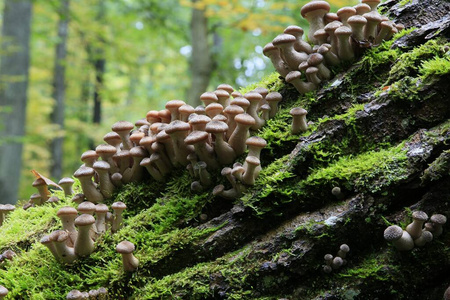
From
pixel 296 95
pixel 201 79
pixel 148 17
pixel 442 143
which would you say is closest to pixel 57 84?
pixel 148 17

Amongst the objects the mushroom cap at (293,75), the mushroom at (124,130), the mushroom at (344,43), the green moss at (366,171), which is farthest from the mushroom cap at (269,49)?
the mushroom at (124,130)

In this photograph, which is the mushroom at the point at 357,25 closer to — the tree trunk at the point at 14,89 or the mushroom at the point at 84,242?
the mushroom at the point at 84,242

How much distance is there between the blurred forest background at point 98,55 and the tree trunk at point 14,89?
24 millimetres

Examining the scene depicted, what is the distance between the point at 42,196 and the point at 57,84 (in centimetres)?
1368

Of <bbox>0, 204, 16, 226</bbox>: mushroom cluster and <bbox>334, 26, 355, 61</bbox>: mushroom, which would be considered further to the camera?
<bbox>0, 204, 16, 226</bbox>: mushroom cluster

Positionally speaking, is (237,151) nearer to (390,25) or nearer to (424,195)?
(424,195)

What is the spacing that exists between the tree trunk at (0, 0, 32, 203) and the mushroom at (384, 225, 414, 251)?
397 inches

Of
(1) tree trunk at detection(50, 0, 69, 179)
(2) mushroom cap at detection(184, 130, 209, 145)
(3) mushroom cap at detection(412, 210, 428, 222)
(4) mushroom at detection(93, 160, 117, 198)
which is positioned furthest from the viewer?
(1) tree trunk at detection(50, 0, 69, 179)

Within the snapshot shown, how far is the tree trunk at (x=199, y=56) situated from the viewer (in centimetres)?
1009

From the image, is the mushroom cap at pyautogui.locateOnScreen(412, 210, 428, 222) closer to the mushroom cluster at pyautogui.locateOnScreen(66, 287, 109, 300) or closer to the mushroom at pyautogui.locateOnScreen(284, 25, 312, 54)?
the mushroom at pyautogui.locateOnScreen(284, 25, 312, 54)

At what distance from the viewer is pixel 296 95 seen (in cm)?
338

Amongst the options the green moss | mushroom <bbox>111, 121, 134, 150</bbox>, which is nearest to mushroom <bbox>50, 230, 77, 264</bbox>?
mushroom <bbox>111, 121, 134, 150</bbox>

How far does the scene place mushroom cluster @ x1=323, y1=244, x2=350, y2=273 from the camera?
2285 millimetres

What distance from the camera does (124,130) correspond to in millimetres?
3305
